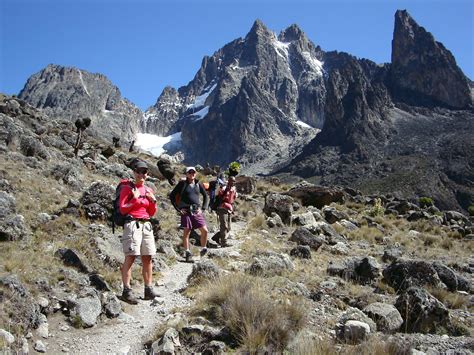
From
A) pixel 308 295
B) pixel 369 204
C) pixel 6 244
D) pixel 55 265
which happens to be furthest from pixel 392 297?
pixel 369 204

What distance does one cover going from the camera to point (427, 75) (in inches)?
7343

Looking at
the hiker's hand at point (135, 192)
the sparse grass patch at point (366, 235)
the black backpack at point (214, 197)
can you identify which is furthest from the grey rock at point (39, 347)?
the sparse grass patch at point (366, 235)

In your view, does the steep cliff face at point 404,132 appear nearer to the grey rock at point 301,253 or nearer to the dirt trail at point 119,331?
A: the grey rock at point 301,253

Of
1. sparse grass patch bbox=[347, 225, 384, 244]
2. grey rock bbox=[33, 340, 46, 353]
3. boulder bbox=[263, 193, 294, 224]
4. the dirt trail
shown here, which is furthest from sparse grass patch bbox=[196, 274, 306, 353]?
boulder bbox=[263, 193, 294, 224]

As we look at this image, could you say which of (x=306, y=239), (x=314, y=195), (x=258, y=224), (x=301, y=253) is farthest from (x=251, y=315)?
(x=314, y=195)

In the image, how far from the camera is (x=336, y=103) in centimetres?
18200

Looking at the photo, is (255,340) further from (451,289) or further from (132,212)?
(451,289)

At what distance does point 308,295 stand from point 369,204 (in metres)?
22.9

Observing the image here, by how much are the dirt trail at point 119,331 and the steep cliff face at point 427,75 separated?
186 m

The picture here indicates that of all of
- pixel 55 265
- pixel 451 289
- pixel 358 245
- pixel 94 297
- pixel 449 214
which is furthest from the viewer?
pixel 449 214

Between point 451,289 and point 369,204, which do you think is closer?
point 451,289

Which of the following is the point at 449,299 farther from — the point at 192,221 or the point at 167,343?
the point at 167,343

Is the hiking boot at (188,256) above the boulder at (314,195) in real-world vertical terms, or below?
below

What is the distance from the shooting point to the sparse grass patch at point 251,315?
16.4ft
